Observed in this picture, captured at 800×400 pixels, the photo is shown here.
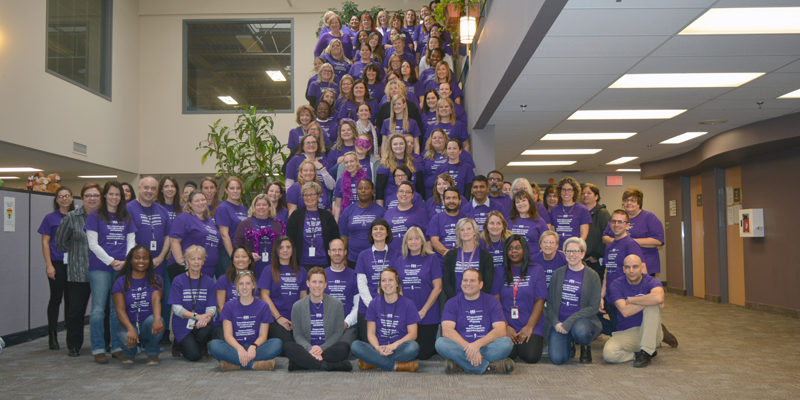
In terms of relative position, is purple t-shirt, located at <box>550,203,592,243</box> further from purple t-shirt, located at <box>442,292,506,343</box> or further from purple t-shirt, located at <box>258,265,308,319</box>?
purple t-shirt, located at <box>258,265,308,319</box>

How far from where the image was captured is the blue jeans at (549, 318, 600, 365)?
5387 mm

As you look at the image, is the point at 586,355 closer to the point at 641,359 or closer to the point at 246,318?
the point at 641,359

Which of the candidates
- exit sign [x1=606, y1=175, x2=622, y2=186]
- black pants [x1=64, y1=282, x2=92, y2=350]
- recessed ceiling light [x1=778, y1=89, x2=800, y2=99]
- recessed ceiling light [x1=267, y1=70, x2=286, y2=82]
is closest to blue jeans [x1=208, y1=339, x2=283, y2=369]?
black pants [x1=64, y1=282, x2=92, y2=350]

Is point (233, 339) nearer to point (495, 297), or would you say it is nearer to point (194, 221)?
point (194, 221)

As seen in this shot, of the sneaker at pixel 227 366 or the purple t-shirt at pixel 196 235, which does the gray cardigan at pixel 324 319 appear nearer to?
the sneaker at pixel 227 366

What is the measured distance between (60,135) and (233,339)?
272 inches

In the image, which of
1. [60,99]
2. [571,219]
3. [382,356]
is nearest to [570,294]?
[571,219]

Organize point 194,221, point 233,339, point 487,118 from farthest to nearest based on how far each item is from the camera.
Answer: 1. point 487,118
2. point 194,221
3. point 233,339

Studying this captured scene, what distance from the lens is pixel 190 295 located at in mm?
5613

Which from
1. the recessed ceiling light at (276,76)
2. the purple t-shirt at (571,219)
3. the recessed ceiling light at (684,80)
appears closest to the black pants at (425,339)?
the purple t-shirt at (571,219)

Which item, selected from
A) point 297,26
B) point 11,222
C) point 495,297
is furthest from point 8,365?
point 297,26

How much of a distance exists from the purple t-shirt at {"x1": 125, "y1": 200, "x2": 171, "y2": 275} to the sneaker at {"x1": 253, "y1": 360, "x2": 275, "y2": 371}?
5.04 feet

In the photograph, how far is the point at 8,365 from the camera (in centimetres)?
538

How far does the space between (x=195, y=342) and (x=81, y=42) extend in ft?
26.4
